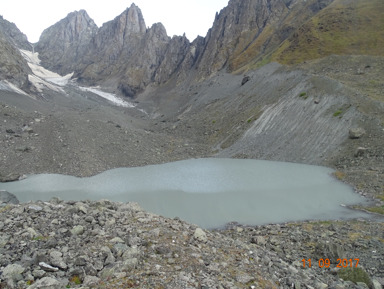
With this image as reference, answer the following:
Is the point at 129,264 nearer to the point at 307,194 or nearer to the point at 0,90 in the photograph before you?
the point at 307,194

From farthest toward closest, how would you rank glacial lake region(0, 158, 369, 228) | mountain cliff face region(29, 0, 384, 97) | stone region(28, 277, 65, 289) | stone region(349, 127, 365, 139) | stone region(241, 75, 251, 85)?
stone region(241, 75, 251, 85) < mountain cliff face region(29, 0, 384, 97) < stone region(349, 127, 365, 139) < glacial lake region(0, 158, 369, 228) < stone region(28, 277, 65, 289)

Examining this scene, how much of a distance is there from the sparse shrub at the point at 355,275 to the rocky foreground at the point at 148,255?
4 cm

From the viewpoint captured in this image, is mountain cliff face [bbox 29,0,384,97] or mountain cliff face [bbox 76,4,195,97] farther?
mountain cliff face [bbox 76,4,195,97]

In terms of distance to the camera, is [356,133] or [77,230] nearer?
[77,230]

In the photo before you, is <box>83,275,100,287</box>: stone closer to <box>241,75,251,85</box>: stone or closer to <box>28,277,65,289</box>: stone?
<box>28,277,65,289</box>: stone

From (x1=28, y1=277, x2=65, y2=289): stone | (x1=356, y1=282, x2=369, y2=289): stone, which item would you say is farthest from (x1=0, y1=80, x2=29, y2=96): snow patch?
(x1=356, y1=282, x2=369, y2=289): stone

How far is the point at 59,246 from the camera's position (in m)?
10.9

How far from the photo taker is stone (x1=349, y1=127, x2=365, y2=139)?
4250 cm

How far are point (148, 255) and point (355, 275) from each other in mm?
8874

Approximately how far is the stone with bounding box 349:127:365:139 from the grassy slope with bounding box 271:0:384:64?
35.3 metres

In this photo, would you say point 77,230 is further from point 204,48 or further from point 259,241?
point 204,48

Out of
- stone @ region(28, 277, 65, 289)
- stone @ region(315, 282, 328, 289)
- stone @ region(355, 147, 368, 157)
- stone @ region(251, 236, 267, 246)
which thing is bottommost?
stone @ region(251, 236, 267, 246)

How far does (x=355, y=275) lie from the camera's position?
12273 mm

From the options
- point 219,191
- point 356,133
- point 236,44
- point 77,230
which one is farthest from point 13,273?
point 236,44
